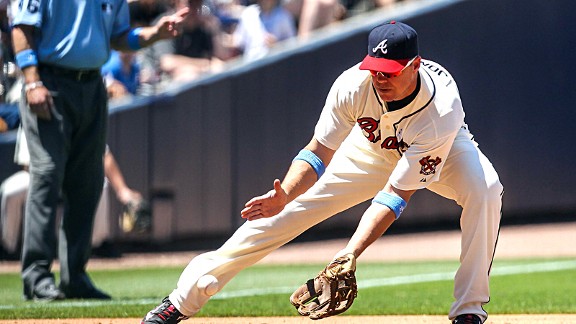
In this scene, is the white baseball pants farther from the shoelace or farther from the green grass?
the green grass

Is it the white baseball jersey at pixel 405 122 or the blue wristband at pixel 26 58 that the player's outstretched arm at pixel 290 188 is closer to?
the white baseball jersey at pixel 405 122

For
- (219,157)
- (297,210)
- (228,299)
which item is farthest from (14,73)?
(297,210)

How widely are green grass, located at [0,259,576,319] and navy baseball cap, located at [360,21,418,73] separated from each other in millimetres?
2031

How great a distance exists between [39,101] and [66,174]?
2.15 ft

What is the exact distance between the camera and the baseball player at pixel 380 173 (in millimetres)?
4766

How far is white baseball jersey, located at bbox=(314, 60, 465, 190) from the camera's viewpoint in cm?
480

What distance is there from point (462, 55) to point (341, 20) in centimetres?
166

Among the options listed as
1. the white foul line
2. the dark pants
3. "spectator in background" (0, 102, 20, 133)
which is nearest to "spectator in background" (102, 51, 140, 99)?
"spectator in background" (0, 102, 20, 133)

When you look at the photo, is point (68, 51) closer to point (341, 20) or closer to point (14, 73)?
point (14, 73)

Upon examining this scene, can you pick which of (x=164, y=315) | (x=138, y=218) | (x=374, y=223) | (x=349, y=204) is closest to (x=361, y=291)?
(x=138, y=218)

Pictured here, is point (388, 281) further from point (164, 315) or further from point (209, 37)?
point (209, 37)

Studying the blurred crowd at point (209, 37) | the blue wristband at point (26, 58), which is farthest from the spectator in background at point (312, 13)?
the blue wristband at point (26, 58)

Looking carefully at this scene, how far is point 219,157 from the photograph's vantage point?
11445 mm

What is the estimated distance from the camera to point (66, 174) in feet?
23.1
